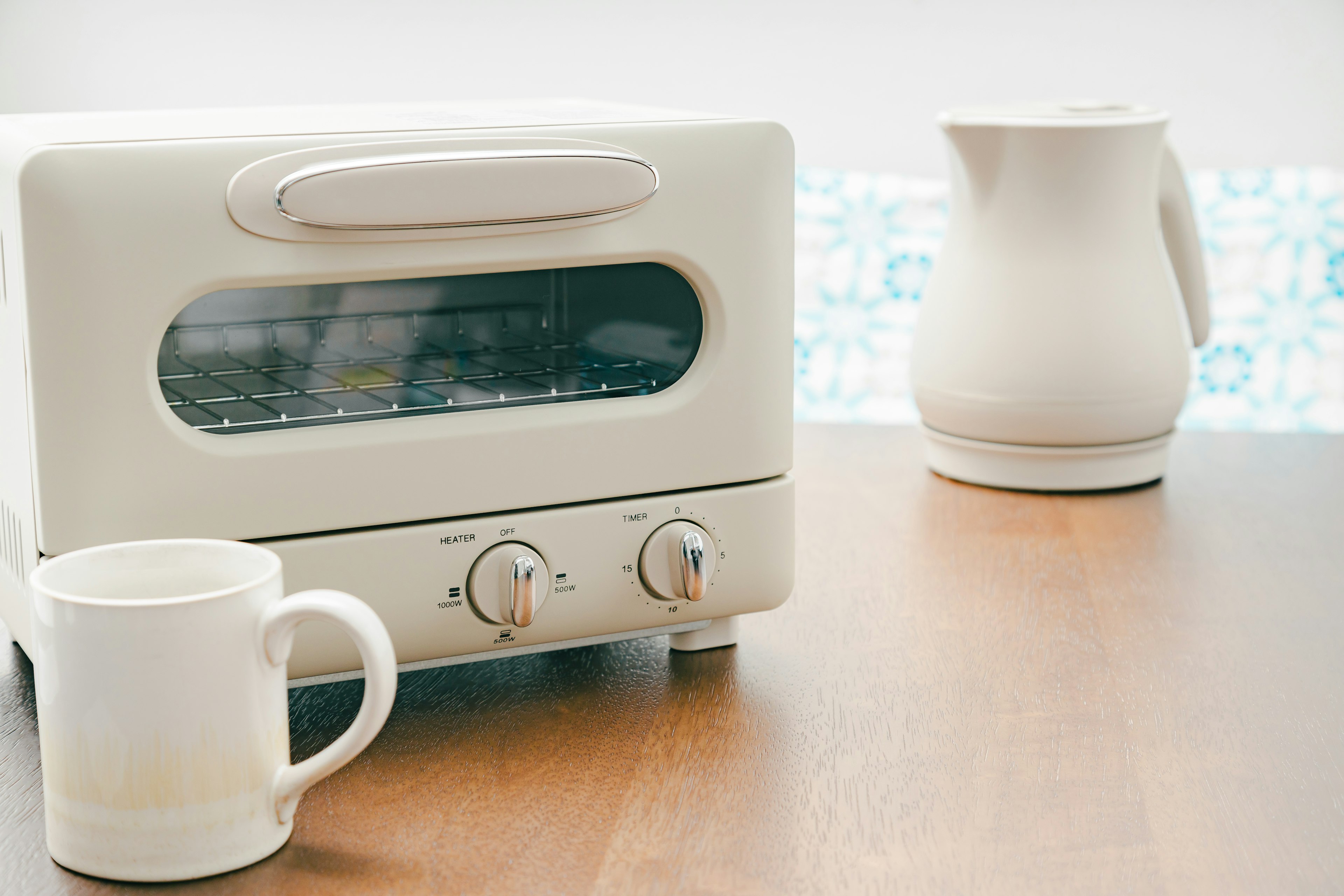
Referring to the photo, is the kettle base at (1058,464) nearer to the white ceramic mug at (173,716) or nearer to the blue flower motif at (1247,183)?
the white ceramic mug at (173,716)

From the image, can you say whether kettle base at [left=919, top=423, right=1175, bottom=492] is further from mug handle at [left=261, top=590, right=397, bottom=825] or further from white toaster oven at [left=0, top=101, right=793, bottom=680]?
mug handle at [left=261, top=590, right=397, bottom=825]

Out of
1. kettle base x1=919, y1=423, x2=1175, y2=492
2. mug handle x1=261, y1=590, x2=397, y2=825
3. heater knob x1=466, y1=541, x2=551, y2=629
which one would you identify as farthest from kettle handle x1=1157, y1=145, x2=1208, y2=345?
mug handle x1=261, y1=590, x2=397, y2=825

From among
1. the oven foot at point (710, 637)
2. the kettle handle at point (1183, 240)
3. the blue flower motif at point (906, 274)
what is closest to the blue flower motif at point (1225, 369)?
the blue flower motif at point (906, 274)

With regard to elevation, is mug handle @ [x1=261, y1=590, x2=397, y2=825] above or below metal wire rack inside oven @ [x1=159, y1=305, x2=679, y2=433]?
below

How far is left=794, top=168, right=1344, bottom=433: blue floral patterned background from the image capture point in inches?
66.9

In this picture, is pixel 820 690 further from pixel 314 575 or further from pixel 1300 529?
pixel 1300 529

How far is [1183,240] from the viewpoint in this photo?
3.10 ft

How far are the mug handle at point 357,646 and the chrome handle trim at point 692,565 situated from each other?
168 mm

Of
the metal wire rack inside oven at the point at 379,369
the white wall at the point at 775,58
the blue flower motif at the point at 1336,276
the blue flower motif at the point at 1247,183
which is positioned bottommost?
the blue flower motif at the point at 1336,276

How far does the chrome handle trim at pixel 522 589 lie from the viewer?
1.70 feet

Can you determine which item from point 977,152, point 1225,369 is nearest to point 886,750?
point 977,152

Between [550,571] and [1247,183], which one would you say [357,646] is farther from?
[1247,183]

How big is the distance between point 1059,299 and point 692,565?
0.45 meters

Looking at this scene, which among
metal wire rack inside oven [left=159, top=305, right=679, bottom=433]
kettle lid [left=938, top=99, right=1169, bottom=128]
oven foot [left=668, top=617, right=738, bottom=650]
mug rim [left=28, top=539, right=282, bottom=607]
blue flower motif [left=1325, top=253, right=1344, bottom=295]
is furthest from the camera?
blue flower motif [left=1325, top=253, right=1344, bottom=295]
